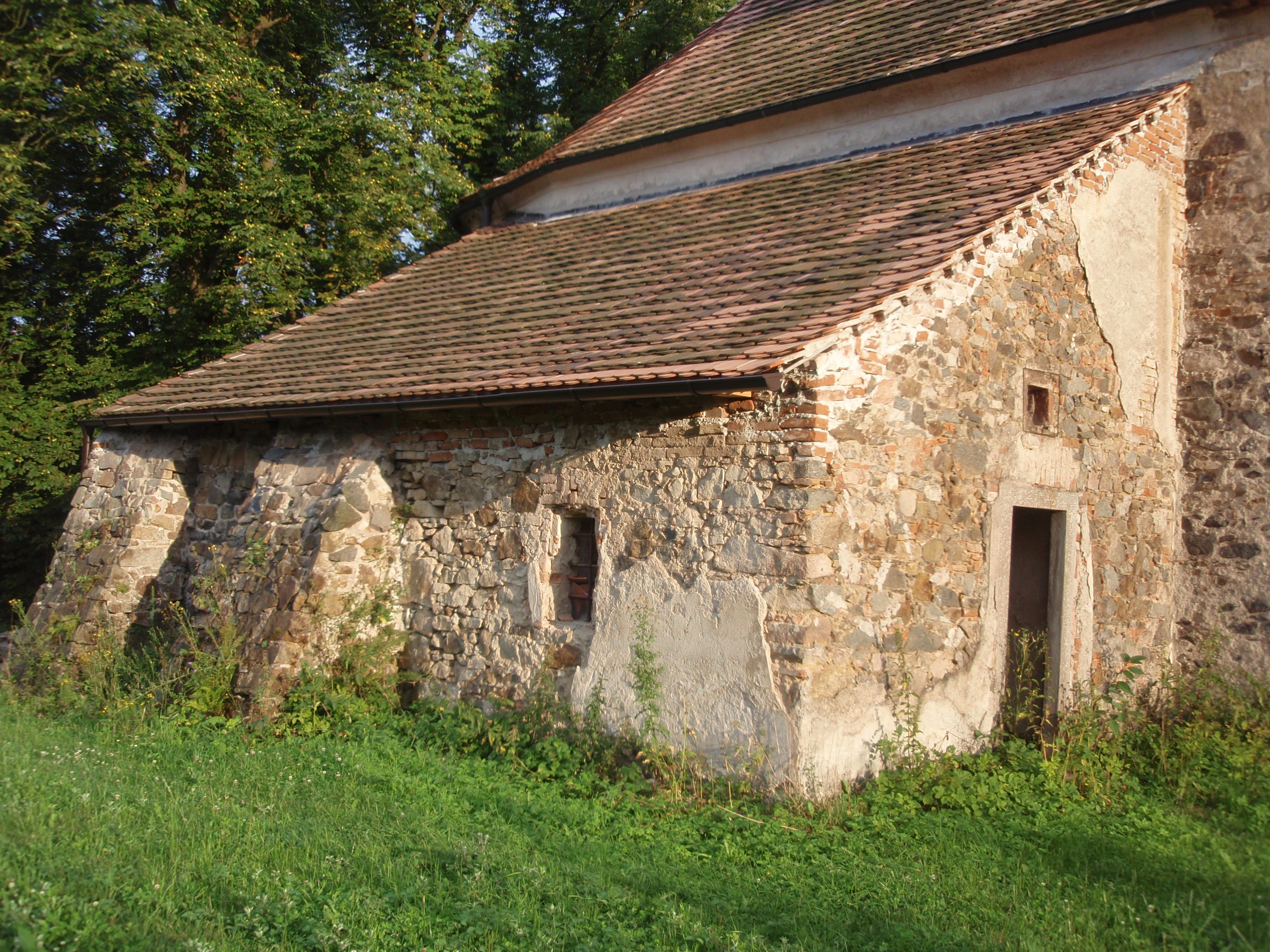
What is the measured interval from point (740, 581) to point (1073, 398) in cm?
326

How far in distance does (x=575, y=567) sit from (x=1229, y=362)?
5561 millimetres

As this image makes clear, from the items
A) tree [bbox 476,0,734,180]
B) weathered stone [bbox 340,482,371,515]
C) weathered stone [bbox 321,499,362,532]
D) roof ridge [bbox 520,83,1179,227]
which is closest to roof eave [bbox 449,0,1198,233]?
roof ridge [bbox 520,83,1179,227]

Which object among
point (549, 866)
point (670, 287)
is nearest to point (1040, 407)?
point (670, 287)

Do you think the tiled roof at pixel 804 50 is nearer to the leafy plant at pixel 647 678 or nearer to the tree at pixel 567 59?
the tree at pixel 567 59

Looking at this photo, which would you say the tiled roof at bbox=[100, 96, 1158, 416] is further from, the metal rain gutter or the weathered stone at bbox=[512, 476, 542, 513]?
the weathered stone at bbox=[512, 476, 542, 513]

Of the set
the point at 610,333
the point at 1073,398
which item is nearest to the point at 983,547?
the point at 1073,398

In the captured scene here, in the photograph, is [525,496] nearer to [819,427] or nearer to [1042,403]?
[819,427]

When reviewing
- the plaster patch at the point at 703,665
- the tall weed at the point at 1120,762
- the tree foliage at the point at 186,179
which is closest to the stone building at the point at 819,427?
the plaster patch at the point at 703,665

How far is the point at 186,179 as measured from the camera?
45.6 ft

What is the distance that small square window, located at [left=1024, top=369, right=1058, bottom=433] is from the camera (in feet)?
22.4

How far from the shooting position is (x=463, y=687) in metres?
7.11

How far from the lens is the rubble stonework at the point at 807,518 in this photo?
220 inches

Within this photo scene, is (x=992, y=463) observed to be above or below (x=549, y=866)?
above

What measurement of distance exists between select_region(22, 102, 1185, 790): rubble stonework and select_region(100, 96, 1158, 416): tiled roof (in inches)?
11.8
